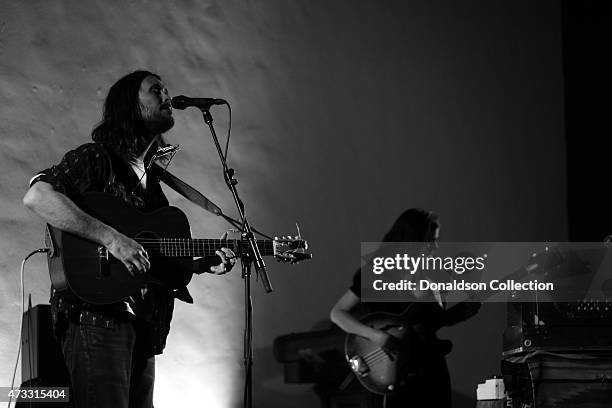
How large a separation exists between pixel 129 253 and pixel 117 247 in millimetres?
45

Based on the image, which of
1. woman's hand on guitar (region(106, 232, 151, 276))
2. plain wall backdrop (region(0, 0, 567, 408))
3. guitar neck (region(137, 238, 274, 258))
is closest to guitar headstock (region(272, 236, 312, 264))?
guitar neck (region(137, 238, 274, 258))

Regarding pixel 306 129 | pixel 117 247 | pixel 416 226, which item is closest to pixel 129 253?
pixel 117 247

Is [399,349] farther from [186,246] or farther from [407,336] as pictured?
→ [186,246]

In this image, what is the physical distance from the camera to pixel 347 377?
181 inches

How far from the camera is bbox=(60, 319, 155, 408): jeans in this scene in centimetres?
271

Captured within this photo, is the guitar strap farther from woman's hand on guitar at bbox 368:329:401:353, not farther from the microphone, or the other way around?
woman's hand on guitar at bbox 368:329:401:353

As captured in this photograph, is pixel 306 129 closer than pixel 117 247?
No

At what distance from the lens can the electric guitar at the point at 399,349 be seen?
423cm

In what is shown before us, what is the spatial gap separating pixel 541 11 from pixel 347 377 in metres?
3.36

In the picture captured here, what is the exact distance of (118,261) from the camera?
2914 mm

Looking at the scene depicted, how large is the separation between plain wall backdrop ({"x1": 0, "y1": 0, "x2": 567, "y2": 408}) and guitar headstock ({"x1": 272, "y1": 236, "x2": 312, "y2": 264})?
4.92ft

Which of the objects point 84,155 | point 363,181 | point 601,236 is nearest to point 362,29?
point 363,181

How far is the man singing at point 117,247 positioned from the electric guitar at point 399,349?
1430 millimetres

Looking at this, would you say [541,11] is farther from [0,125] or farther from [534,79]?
[0,125]
